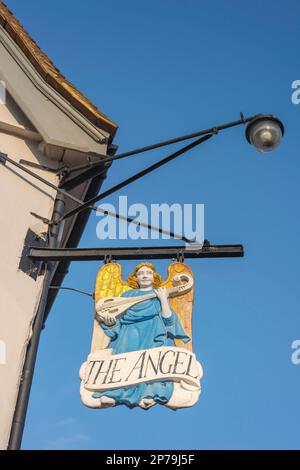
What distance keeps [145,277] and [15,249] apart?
1559mm

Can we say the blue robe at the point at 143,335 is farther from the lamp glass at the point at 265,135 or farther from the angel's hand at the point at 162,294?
→ the lamp glass at the point at 265,135

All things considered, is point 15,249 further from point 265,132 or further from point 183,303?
point 265,132

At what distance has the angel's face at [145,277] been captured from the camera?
809 centimetres

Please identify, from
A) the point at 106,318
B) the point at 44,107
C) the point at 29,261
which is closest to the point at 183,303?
the point at 106,318

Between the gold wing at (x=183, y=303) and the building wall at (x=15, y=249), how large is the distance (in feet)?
4.91

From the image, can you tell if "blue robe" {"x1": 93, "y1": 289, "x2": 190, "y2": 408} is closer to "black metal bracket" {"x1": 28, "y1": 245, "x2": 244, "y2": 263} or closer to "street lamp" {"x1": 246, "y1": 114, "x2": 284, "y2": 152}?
"black metal bracket" {"x1": 28, "y1": 245, "x2": 244, "y2": 263}

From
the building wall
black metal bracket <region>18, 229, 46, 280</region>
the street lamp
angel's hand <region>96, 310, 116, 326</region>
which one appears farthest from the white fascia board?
angel's hand <region>96, 310, 116, 326</region>

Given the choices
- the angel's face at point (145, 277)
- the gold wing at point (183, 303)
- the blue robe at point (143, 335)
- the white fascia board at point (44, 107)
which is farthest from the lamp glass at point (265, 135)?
the white fascia board at point (44, 107)

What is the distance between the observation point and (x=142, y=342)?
293 inches

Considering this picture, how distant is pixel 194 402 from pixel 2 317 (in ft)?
7.57

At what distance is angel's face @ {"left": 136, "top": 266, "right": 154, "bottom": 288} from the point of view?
809cm
